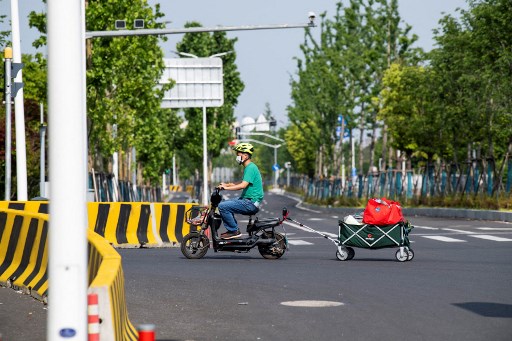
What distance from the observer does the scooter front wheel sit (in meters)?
21.8

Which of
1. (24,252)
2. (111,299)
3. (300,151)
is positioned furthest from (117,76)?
(300,151)

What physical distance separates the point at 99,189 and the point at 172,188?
122773mm

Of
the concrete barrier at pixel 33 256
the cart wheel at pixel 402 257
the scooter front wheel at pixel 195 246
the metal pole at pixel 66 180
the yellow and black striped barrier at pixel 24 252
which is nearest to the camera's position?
the metal pole at pixel 66 180

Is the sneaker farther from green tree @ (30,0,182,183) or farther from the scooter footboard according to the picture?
green tree @ (30,0,182,183)

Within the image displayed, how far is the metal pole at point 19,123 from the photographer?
33.6 metres

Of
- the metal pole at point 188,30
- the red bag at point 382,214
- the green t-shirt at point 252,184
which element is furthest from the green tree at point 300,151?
the red bag at point 382,214

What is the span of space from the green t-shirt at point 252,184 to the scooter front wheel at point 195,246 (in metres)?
1.26

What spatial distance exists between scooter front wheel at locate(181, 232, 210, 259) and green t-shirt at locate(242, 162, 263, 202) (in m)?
1.26

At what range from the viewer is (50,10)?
8156 millimetres

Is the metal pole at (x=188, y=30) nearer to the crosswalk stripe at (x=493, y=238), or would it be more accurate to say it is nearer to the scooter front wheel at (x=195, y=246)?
→ the crosswalk stripe at (x=493, y=238)

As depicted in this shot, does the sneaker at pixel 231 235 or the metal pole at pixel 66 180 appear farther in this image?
the sneaker at pixel 231 235

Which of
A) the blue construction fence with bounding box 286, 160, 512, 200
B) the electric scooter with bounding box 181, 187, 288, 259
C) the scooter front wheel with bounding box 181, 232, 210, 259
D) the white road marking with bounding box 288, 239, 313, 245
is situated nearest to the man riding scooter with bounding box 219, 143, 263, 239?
the electric scooter with bounding box 181, 187, 288, 259

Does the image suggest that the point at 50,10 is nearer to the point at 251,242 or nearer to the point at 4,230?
the point at 4,230

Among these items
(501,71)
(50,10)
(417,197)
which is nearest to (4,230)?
(50,10)
